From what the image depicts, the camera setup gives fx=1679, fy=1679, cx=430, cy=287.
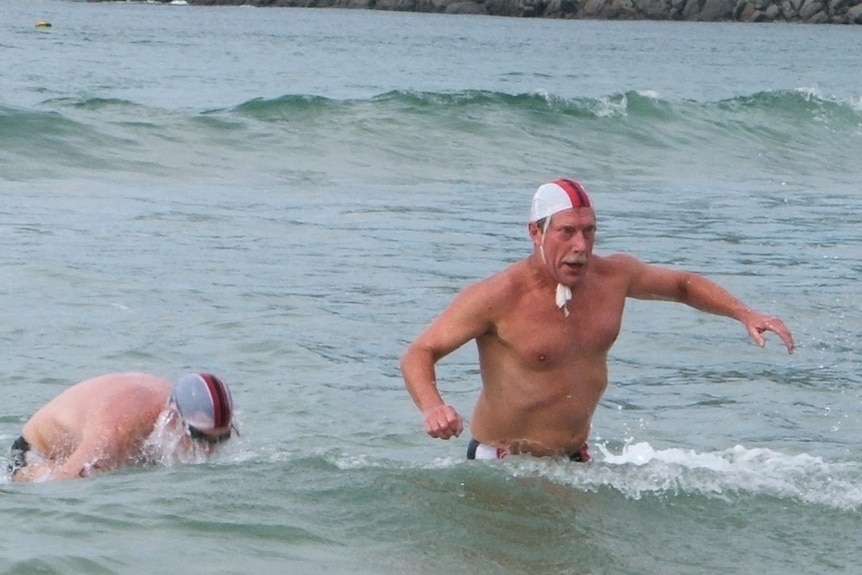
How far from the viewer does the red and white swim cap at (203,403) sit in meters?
7.25

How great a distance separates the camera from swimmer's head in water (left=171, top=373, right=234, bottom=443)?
7254 millimetres

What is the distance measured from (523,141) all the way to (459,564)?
20437 millimetres

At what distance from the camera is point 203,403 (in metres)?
7.25

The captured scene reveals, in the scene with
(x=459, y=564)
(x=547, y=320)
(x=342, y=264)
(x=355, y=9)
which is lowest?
(x=355, y=9)

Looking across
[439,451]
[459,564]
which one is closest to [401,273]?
[439,451]

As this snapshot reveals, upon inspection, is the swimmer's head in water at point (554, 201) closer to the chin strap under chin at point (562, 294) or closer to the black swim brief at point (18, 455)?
the chin strap under chin at point (562, 294)

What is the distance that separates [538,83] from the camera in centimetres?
4722

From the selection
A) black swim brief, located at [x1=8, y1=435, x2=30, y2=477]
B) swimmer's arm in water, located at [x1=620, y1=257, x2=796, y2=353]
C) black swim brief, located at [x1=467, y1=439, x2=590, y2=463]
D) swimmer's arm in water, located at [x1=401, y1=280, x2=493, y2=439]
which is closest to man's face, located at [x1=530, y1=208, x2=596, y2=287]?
swimmer's arm in water, located at [x1=401, y1=280, x2=493, y2=439]

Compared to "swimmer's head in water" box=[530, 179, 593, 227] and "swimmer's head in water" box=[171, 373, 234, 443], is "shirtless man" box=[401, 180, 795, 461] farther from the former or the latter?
"swimmer's head in water" box=[171, 373, 234, 443]

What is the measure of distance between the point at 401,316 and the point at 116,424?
16.1ft

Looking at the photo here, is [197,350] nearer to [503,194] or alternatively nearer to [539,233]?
[539,233]

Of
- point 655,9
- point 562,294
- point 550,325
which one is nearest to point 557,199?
point 562,294

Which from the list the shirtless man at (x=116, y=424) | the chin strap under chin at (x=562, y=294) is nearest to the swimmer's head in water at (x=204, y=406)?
the shirtless man at (x=116, y=424)

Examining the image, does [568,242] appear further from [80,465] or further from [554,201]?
[80,465]
